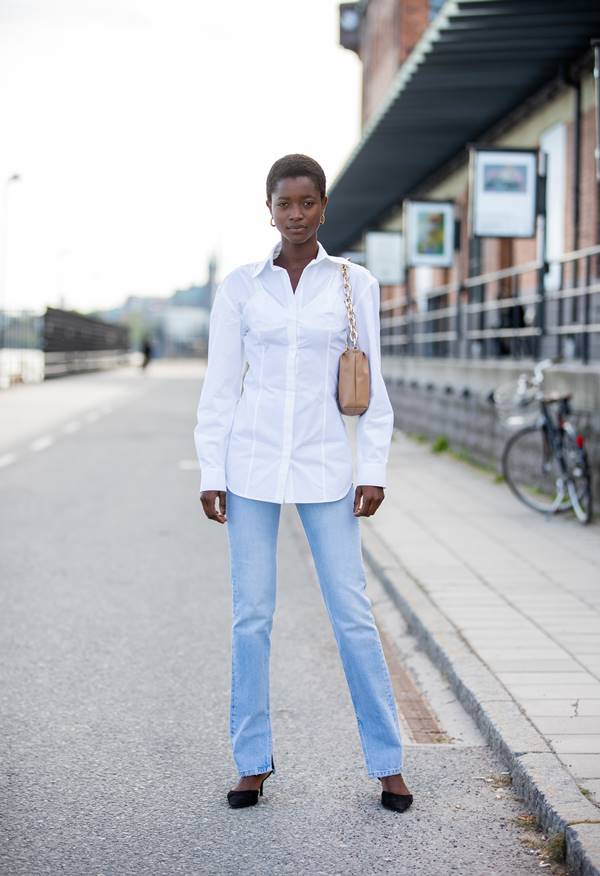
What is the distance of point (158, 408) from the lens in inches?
1165

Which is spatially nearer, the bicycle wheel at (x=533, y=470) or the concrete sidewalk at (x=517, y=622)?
the concrete sidewalk at (x=517, y=622)

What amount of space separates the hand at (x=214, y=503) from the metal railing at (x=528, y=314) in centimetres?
803

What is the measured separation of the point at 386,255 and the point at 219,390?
76.2ft

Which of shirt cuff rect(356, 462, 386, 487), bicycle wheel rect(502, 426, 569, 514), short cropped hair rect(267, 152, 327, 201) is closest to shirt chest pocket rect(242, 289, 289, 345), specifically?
short cropped hair rect(267, 152, 327, 201)

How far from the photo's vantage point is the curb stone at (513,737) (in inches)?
146

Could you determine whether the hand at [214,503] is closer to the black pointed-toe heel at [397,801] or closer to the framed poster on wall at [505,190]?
the black pointed-toe heel at [397,801]

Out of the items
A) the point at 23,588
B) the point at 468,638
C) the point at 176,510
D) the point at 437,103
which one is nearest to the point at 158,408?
the point at 437,103

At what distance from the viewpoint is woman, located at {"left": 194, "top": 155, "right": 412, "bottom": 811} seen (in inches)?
161

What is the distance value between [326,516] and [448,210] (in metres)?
18.4

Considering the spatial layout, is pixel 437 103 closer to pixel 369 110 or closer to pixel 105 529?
pixel 105 529

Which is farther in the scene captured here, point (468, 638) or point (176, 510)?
point (176, 510)

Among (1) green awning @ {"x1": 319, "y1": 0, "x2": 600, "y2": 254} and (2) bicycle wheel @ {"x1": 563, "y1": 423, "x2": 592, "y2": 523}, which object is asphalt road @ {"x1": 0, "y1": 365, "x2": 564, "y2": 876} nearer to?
(2) bicycle wheel @ {"x1": 563, "y1": 423, "x2": 592, "y2": 523}

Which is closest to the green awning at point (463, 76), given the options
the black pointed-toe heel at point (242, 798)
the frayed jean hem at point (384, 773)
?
the frayed jean hem at point (384, 773)

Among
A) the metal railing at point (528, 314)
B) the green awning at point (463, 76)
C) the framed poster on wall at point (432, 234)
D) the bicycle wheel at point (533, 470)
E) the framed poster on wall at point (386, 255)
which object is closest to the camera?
the bicycle wheel at point (533, 470)
